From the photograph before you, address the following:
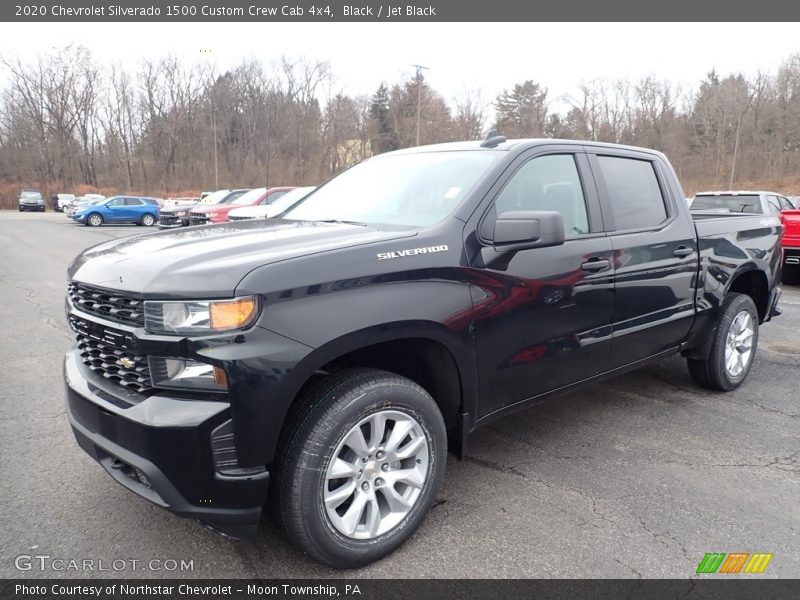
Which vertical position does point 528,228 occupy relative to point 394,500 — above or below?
above

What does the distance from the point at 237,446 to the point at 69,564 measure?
1063 millimetres

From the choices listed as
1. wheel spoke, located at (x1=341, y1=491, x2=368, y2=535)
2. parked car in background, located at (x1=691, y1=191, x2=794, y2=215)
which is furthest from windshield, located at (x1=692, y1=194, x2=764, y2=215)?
wheel spoke, located at (x1=341, y1=491, x2=368, y2=535)

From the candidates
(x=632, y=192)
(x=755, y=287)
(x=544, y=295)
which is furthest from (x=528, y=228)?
(x=755, y=287)

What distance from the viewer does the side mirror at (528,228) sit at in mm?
2652

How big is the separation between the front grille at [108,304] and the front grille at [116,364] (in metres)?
0.12

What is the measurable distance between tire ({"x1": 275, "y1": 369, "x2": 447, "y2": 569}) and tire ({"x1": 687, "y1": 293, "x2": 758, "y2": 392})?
2894mm

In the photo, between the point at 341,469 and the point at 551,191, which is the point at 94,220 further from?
the point at 341,469

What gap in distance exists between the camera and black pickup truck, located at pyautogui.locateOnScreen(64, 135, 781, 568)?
6.89 feet

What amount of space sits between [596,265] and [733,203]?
9.64 m

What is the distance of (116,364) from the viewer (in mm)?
2334

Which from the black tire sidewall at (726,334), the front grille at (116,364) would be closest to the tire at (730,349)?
the black tire sidewall at (726,334)

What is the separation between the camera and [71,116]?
63562mm
